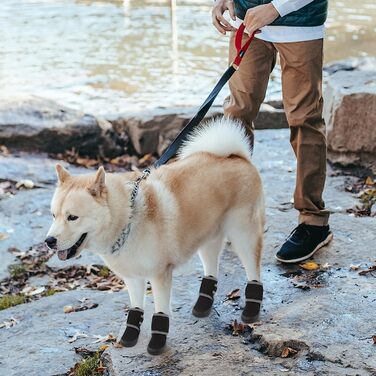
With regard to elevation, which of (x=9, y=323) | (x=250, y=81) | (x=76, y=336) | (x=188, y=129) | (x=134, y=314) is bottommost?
(x=9, y=323)

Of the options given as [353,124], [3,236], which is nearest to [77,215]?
[3,236]

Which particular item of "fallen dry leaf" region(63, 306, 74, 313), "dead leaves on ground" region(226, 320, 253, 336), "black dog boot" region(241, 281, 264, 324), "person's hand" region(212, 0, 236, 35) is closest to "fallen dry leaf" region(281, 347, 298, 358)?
"dead leaves on ground" region(226, 320, 253, 336)

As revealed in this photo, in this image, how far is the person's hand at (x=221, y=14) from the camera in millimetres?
3980

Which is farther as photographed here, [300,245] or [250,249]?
[300,245]

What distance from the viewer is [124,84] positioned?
9.99 m

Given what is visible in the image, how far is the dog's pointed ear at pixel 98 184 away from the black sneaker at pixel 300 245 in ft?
4.83

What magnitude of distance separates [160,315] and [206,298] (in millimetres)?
431

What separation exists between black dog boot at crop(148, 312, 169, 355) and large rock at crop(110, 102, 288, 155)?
4145mm

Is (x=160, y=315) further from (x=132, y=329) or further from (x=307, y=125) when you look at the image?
(x=307, y=125)

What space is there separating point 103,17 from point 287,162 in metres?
8.90

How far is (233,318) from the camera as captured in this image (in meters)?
3.66

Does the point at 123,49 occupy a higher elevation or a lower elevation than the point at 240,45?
lower

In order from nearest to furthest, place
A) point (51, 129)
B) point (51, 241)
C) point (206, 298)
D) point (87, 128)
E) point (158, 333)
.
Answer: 1. point (51, 241)
2. point (158, 333)
3. point (206, 298)
4. point (51, 129)
5. point (87, 128)

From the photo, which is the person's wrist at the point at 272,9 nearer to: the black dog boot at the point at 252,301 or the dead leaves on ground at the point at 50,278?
the black dog boot at the point at 252,301
